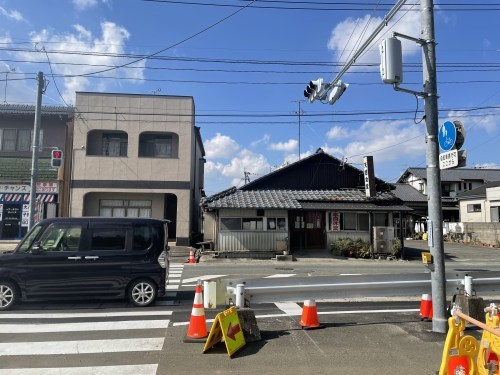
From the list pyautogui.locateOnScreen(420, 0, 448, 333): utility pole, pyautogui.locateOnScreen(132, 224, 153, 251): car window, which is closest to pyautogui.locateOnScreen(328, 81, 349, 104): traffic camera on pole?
pyautogui.locateOnScreen(420, 0, 448, 333): utility pole

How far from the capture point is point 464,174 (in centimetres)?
5122

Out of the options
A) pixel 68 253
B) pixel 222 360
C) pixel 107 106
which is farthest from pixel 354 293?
pixel 107 106

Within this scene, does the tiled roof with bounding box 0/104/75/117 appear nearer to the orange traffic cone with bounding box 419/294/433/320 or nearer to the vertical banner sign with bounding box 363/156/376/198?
the vertical banner sign with bounding box 363/156/376/198

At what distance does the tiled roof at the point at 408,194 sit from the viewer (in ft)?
147

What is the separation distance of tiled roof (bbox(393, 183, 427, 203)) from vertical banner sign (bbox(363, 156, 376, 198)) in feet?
68.0

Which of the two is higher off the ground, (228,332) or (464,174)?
(464,174)

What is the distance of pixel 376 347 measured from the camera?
5.99 m

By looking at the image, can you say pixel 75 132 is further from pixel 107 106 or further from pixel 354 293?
pixel 354 293

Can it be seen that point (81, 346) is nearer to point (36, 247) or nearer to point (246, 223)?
point (36, 247)

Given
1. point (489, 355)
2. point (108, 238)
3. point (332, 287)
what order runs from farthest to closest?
1. point (108, 238)
2. point (332, 287)
3. point (489, 355)

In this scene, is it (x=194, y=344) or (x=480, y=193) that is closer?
(x=194, y=344)

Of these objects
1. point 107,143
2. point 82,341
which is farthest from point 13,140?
point 82,341

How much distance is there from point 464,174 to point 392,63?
50.7m

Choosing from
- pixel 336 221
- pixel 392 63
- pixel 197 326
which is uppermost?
pixel 392 63
